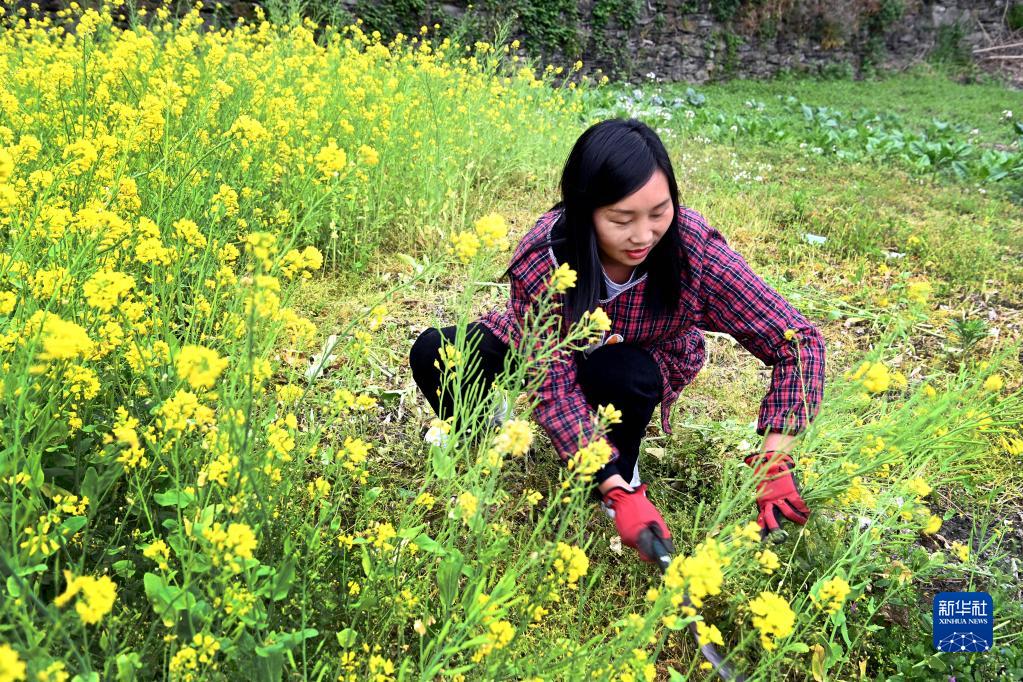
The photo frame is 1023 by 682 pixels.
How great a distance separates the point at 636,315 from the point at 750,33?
12760 millimetres

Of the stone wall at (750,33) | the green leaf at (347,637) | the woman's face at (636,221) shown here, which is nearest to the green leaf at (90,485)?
the green leaf at (347,637)

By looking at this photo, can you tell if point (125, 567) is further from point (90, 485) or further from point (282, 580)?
point (282, 580)

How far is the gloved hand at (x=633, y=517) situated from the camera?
1.61 m

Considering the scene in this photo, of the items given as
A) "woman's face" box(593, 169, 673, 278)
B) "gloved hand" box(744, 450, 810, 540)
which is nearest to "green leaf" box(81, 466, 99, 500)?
"woman's face" box(593, 169, 673, 278)

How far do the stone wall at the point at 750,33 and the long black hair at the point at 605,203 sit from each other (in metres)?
7.10

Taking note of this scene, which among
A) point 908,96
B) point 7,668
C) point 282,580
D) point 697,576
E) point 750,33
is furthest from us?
point 750,33

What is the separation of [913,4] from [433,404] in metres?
16.7

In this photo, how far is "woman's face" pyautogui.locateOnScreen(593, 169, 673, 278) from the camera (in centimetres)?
166

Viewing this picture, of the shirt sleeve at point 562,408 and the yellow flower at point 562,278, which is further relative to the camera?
the shirt sleeve at point 562,408

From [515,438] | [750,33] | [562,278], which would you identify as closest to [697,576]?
[515,438]

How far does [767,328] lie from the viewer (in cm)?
189

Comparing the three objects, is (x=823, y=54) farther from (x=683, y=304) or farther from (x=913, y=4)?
(x=683, y=304)

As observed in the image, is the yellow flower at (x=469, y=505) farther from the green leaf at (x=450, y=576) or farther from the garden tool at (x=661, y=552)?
the garden tool at (x=661, y=552)

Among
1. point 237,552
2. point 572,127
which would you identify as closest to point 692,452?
point 237,552
